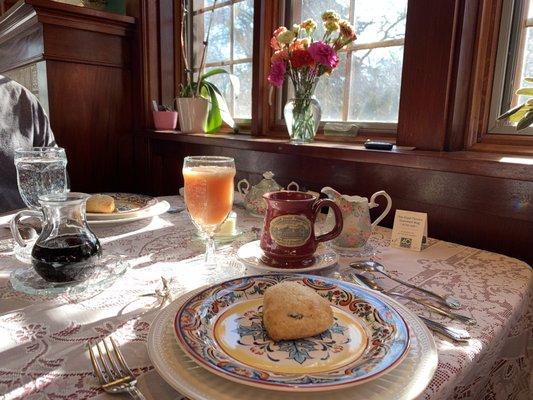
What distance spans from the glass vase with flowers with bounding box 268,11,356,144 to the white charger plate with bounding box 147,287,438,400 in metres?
1.00

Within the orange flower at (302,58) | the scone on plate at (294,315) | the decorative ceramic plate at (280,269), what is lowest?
the decorative ceramic plate at (280,269)

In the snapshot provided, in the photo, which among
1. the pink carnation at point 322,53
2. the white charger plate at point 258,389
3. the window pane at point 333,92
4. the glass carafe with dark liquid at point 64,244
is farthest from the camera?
the window pane at point 333,92

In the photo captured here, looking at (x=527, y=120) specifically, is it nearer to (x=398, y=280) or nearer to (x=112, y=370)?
(x=398, y=280)

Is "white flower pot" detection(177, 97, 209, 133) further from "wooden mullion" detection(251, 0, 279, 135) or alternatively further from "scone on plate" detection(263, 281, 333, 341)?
"scone on plate" detection(263, 281, 333, 341)

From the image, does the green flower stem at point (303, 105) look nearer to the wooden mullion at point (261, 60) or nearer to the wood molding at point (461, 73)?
the wooden mullion at point (261, 60)

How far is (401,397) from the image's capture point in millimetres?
368

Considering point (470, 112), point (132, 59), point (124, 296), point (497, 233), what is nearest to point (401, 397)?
point (124, 296)

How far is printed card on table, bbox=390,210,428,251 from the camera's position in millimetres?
895

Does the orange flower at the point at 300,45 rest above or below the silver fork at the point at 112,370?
above

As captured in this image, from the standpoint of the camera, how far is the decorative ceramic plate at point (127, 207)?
3.26 ft

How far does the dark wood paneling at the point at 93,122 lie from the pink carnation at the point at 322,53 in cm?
142

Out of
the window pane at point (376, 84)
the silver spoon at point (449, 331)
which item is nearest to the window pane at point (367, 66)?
the window pane at point (376, 84)

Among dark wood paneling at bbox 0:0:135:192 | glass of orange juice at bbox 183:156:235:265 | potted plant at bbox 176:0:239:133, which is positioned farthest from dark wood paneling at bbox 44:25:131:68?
glass of orange juice at bbox 183:156:235:265

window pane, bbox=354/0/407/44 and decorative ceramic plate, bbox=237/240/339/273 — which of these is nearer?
decorative ceramic plate, bbox=237/240/339/273
